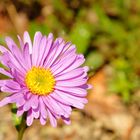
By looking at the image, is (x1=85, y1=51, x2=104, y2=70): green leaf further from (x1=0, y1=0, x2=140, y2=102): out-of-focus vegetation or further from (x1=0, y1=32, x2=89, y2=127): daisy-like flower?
(x1=0, y1=32, x2=89, y2=127): daisy-like flower

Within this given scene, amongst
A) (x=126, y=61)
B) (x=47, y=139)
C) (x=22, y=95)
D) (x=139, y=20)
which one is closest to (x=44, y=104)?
(x=22, y=95)

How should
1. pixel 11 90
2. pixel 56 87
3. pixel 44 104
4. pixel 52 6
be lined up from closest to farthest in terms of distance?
pixel 11 90, pixel 44 104, pixel 56 87, pixel 52 6

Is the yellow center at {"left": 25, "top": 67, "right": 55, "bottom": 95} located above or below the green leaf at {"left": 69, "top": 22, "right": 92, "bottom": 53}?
below

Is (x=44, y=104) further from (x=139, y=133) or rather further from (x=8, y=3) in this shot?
(x=8, y=3)

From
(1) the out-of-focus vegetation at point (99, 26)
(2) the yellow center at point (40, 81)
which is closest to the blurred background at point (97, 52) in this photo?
(1) the out-of-focus vegetation at point (99, 26)

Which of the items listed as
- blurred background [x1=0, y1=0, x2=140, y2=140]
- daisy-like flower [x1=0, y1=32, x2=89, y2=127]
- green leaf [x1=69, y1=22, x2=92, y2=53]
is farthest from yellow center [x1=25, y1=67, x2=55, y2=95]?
green leaf [x1=69, y1=22, x2=92, y2=53]

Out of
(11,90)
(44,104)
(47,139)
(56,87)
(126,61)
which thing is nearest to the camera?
(11,90)

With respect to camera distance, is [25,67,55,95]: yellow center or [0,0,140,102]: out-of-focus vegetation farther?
[0,0,140,102]: out-of-focus vegetation

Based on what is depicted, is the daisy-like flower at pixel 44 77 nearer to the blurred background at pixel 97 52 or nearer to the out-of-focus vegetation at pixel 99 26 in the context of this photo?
the blurred background at pixel 97 52
